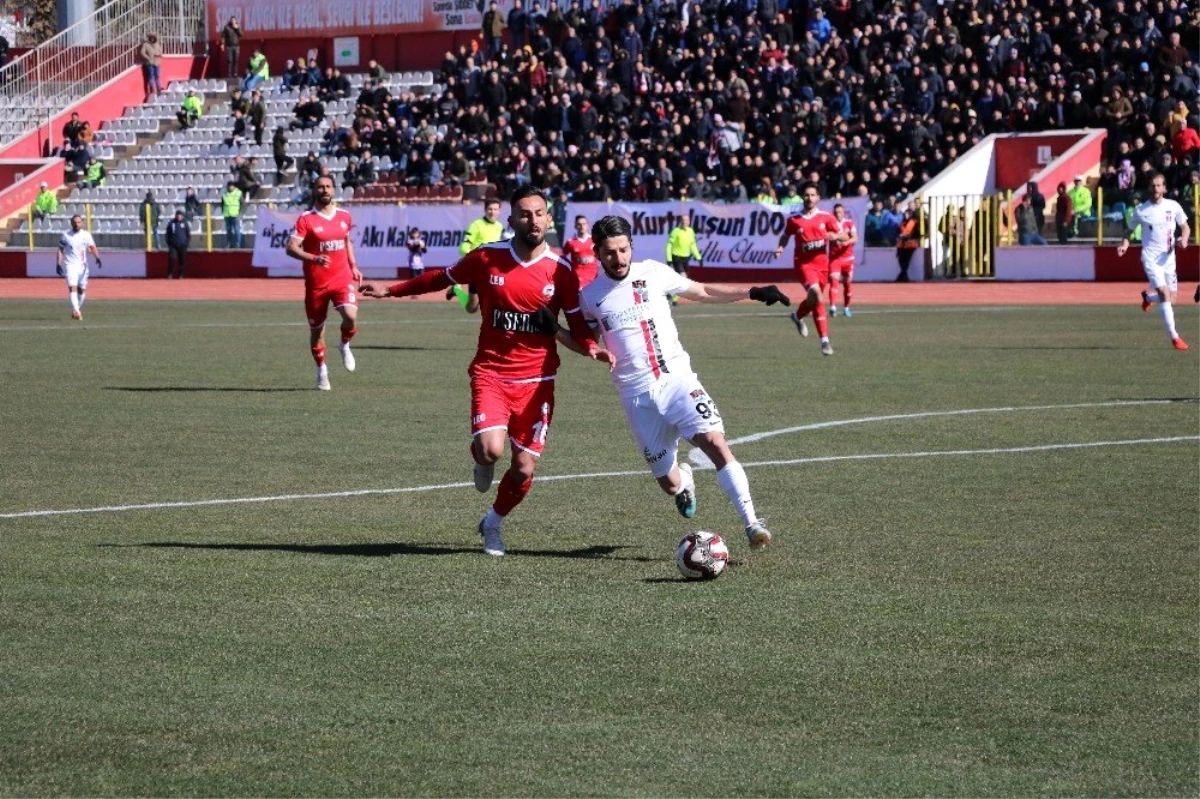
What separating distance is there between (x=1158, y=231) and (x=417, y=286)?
1551cm

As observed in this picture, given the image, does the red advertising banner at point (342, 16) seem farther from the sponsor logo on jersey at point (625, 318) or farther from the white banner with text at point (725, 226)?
the sponsor logo on jersey at point (625, 318)

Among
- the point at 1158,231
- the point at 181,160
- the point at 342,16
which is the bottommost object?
the point at 1158,231

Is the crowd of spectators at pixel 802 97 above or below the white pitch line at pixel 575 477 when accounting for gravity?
above

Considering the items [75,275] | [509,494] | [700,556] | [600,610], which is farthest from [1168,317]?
[75,275]

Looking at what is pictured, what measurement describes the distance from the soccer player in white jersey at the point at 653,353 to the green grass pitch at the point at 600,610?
1.94 ft

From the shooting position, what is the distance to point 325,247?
20578 millimetres

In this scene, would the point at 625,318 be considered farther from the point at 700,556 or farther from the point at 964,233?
the point at 964,233

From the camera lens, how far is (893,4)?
47.4 m

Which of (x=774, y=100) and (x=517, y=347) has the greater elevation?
(x=774, y=100)

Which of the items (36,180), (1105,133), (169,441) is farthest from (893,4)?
(169,441)

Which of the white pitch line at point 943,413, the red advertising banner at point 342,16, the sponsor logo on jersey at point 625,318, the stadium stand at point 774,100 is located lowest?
the white pitch line at point 943,413

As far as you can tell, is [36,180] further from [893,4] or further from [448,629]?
[448,629]

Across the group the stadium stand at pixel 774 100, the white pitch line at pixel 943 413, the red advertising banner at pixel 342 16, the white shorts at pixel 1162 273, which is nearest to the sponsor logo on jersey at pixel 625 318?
the white pitch line at pixel 943 413

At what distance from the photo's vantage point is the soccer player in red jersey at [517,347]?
32.4 feet
